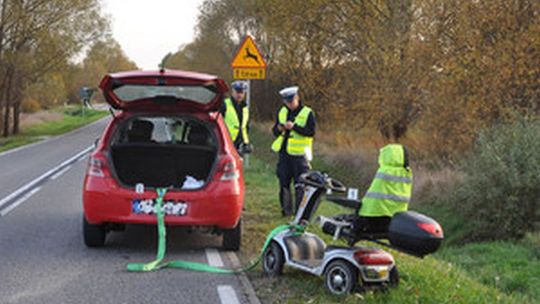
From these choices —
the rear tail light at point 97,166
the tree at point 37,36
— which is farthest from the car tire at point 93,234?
the tree at point 37,36

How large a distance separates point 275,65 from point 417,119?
658cm

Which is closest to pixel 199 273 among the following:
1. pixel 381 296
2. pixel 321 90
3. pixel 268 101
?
pixel 381 296

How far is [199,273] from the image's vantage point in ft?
21.4

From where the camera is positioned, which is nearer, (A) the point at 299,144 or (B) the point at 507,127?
(A) the point at 299,144

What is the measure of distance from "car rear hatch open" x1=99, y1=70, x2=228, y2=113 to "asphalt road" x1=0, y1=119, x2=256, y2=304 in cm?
162

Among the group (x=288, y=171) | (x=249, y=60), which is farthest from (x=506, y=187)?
(x=249, y=60)

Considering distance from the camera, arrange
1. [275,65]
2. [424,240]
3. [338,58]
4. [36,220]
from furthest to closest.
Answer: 1. [275,65]
2. [338,58]
3. [36,220]
4. [424,240]

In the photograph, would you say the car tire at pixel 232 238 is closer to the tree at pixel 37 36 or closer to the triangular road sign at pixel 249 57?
the triangular road sign at pixel 249 57

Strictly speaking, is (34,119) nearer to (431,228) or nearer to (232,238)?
(232,238)

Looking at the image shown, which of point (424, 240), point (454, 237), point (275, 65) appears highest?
point (275, 65)

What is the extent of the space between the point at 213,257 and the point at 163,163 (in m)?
1.72

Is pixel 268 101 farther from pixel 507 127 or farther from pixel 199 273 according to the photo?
pixel 199 273

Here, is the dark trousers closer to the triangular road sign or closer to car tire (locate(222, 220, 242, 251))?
car tire (locate(222, 220, 242, 251))

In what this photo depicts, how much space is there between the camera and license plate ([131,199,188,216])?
7070 mm
